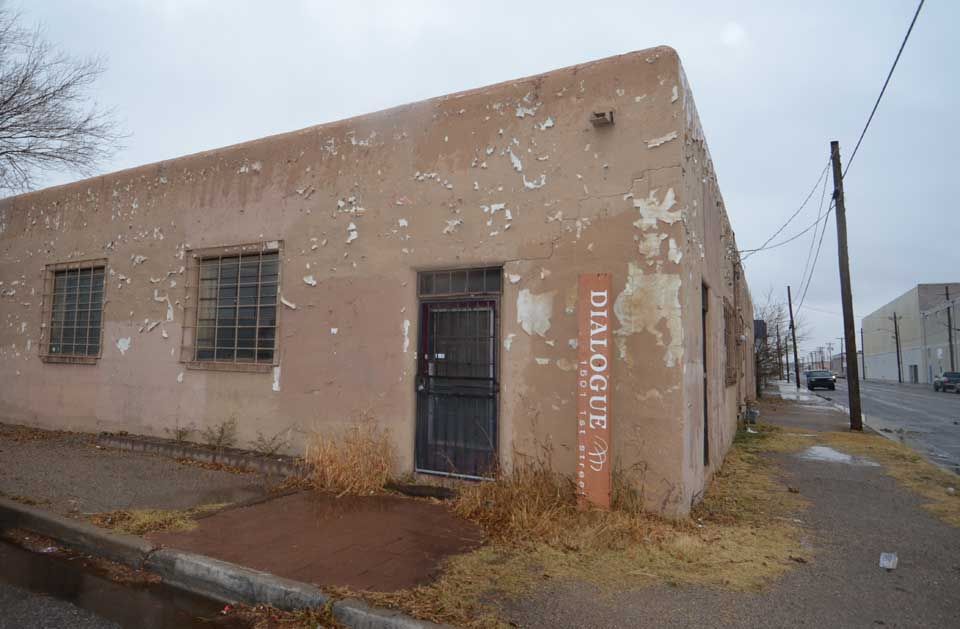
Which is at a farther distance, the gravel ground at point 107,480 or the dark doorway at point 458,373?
the dark doorway at point 458,373

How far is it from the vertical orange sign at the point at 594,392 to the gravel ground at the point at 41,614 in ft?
11.5

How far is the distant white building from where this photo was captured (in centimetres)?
5128

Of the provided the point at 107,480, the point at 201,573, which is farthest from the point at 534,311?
the point at 107,480

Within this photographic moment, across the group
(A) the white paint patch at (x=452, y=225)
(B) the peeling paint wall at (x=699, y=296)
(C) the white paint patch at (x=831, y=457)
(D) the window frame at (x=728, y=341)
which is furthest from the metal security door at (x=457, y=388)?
(C) the white paint patch at (x=831, y=457)

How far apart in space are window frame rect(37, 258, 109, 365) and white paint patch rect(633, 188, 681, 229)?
8.33 metres

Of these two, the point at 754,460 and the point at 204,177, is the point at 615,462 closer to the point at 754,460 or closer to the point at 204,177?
the point at 754,460

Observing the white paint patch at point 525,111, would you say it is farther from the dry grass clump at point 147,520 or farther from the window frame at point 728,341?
the window frame at point 728,341

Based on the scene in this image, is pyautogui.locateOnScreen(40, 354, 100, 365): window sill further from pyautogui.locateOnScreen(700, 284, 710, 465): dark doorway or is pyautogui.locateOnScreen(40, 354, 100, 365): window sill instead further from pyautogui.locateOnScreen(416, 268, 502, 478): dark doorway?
pyautogui.locateOnScreen(700, 284, 710, 465): dark doorway

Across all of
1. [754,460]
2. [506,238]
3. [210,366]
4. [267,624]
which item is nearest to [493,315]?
[506,238]

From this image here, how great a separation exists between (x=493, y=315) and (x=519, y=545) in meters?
2.38

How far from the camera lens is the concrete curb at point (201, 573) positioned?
3.39 metres

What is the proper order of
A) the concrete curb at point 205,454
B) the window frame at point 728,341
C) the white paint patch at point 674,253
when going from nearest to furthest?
1. the white paint patch at point 674,253
2. the concrete curb at point 205,454
3. the window frame at point 728,341

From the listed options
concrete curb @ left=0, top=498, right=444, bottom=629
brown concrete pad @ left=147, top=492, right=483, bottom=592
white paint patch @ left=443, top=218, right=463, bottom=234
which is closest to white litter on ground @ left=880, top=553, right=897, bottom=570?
brown concrete pad @ left=147, top=492, right=483, bottom=592

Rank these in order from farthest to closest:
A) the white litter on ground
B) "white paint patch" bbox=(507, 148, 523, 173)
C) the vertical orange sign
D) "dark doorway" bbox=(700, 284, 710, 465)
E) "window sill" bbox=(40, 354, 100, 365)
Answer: "window sill" bbox=(40, 354, 100, 365)
"dark doorway" bbox=(700, 284, 710, 465)
"white paint patch" bbox=(507, 148, 523, 173)
the vertical orange sign
the white litter on ground
